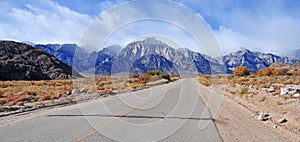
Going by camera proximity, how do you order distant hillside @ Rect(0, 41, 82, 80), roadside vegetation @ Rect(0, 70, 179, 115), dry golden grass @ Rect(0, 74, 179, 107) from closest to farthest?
roadside vegetation @ Rect(0, 70, 179, 115) < dry golden grass @ Rect(0, 74, 179, 107) < distant hillside @ Rect(0, 41, 82, 80)

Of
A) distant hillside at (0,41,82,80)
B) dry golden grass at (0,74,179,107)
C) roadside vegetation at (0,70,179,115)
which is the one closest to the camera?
roadside vegetation at (0,70,179,115)

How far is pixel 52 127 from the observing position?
8.83 metres

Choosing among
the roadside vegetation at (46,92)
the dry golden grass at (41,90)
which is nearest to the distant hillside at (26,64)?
the dry golden grass at (41,90)

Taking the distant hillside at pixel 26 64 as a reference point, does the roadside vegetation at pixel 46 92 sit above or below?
below

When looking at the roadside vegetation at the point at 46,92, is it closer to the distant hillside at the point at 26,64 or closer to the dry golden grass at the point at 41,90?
the dry golden grass at the point at 41,90

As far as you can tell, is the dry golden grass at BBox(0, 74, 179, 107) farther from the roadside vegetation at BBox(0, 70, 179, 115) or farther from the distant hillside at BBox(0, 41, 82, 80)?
the distant hillside at BBox(0, 41, 82, 80)

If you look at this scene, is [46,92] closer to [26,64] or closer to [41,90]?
[41,90]

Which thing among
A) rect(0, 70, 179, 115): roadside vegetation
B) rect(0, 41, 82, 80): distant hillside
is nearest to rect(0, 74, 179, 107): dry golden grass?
rect(0, 70, 179, 115): roadside vegetation

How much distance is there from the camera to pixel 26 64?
260ft

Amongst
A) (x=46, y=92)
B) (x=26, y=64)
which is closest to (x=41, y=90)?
(x=46, y=92)

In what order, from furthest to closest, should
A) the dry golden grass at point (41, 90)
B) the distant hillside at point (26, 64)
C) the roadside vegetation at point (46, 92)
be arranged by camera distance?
1. the distant hillside at point (26, 64)
2. the dry golden grass at point (41, 90)
3. the roadside vegetation at point (46, 92)

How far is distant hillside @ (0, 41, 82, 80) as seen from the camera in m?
73.3

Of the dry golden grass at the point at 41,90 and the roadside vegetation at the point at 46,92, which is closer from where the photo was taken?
the roadside vegetation at the point at 46,92

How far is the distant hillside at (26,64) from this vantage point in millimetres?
73350
